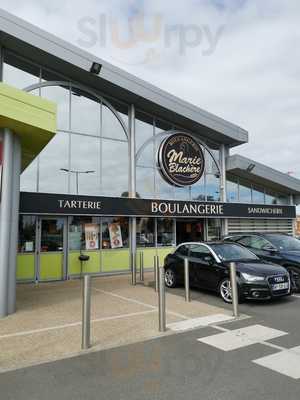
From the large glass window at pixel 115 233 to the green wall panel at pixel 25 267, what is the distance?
2946 millimetres

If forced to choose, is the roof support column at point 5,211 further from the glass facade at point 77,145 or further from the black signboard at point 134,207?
the glass facade at point 77,145

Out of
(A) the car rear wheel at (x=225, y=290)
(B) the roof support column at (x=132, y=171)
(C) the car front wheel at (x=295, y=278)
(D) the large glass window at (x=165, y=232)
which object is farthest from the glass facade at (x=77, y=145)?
(C) the car front wheel at (x=295, y=278)

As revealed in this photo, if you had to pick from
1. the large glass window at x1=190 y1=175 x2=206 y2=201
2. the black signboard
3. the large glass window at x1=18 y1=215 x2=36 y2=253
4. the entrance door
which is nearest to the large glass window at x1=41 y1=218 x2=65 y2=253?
the entrance door

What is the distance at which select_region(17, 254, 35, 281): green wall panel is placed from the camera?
12.4 metres

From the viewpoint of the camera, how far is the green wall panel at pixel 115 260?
47.1 ft

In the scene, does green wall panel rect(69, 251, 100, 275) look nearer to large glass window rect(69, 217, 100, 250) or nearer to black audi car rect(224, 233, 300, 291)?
large glass window rect(69, 217, 100, 250)

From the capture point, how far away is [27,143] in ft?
28.6

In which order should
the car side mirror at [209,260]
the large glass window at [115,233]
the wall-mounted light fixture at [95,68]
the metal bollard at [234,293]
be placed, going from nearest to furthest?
the metal bollard at [234,293]
the car side mirror at [209,260]
the wall-mounted light fixture at [95,68]
the large glass window at [115,233]

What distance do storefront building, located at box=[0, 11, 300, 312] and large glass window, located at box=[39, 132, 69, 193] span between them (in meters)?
0.04

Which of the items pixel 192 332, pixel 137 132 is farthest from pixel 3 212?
pixel 137 132

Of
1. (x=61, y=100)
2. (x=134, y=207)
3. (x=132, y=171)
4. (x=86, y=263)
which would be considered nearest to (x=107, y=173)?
(x=132, y=171)

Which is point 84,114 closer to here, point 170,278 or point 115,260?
point 115,260

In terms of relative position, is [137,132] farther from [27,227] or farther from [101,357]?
[101,357]

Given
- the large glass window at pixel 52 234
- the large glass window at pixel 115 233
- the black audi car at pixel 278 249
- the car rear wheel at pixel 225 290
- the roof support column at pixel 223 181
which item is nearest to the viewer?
the car rear wheel at pixel 225 290
